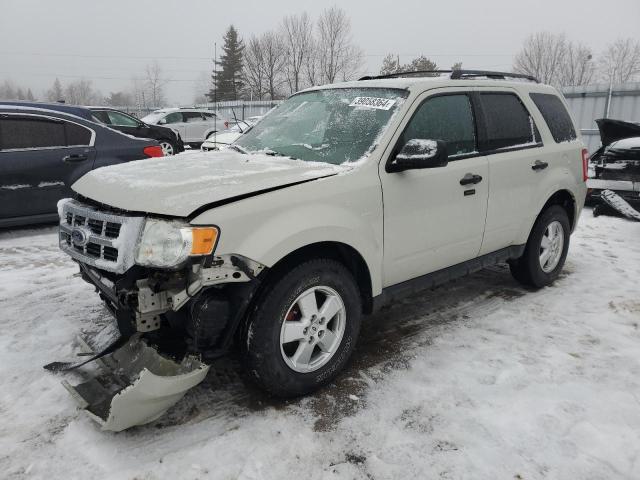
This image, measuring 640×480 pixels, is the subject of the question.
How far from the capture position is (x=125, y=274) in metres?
2.54

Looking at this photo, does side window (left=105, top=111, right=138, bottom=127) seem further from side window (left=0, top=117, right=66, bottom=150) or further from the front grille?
the front grille

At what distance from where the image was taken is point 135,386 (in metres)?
2.36

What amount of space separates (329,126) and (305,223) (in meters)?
1.11

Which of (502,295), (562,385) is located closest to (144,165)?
(562,385)

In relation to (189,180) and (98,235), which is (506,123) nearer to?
(189,180)

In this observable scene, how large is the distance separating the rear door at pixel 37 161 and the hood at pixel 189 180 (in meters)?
3.45

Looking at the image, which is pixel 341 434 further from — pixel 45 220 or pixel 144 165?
pixel 45 220

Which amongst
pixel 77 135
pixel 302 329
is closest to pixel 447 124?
pixel 302 329

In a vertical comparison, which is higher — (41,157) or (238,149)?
(238,149)

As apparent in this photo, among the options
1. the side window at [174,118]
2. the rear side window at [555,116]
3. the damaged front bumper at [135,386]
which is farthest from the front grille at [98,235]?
the side window at [174,118]

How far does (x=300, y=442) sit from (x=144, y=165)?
2002 mm

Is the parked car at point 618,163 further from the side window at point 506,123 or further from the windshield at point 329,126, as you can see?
the windshield at point 329,126

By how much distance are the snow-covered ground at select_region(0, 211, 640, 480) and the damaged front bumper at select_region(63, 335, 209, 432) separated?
19cm

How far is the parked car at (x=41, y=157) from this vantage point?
20.3 ft
